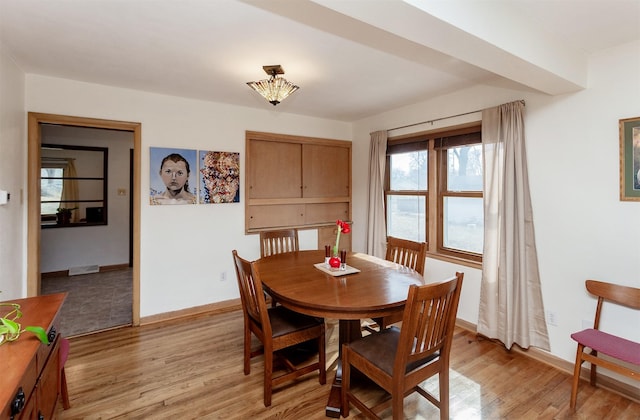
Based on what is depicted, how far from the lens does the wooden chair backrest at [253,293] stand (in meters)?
1.97

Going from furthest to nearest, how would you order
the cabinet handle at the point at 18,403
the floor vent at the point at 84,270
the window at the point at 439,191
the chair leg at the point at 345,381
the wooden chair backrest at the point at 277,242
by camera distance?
the floor vent at the point at 84,270 < the wooden chair backrest at the point at 277,242 < the window at the point at 439,191 < the chair leg at the point at 345,381 < the cabinet handle at the point at 18,403

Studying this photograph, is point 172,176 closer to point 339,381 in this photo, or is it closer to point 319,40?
point 319,40

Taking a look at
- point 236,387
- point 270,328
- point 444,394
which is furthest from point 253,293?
point 444,394

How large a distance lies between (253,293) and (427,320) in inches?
42.8

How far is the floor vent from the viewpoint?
5.15 metres

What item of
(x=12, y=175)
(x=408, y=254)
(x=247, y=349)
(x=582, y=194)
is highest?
(x=12, y=175)

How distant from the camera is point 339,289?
2.07 meters

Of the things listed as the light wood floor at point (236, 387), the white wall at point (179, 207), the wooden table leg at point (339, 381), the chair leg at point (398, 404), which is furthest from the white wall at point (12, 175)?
the chair leg at point (398, 404)

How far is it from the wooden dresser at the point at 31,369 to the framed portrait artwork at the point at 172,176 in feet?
5.84

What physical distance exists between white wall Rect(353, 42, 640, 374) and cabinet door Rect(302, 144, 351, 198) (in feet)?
7.14

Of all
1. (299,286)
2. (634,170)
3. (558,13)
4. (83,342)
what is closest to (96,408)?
(83,342)

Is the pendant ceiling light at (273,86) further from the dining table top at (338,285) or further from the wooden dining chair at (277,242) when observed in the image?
the wooden dining chair at (277,242)

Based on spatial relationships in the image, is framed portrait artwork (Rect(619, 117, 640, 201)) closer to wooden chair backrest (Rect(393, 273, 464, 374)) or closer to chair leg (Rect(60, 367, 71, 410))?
wooden chair backrest (Rect(393, 273, 464, 374))

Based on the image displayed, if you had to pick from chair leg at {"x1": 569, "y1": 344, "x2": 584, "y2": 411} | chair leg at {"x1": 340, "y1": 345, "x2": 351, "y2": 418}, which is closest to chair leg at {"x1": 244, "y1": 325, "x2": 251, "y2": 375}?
chair leg at {"x1": 340, "y1": 345, "x2": 351, "y2": 418}
